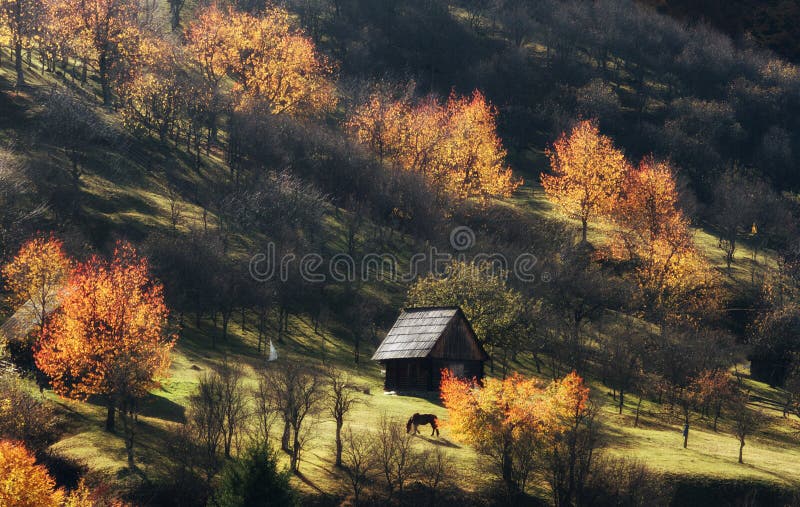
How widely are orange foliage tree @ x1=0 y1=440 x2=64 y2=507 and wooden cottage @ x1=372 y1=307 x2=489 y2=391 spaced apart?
30.6 meters

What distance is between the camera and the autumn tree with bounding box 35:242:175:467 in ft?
203

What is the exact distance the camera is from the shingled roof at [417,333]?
76.9m

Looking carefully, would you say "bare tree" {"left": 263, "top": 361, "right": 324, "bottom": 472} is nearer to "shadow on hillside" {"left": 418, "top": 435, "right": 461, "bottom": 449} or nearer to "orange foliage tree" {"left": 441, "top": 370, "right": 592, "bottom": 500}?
"shadow on hillside" {"left": 418, "top": 435, "right": 461, "bottom": 449}

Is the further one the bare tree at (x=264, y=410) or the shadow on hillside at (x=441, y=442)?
the shadow on hillside at (x=441, y=442)

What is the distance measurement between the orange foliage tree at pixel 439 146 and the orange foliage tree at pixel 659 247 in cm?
1699

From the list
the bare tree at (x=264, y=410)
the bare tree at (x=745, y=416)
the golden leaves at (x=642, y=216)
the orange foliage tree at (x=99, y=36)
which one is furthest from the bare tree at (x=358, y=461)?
the orange foliage tree at (x=99, y=36)

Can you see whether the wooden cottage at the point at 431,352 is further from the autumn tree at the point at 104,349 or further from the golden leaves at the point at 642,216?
the golden leaves at the point at 642,216

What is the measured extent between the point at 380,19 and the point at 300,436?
136022 mm

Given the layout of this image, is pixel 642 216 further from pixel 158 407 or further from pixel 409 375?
pixel 158 407

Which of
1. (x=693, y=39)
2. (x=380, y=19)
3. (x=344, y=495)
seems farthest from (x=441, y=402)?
(x=693, y=39)

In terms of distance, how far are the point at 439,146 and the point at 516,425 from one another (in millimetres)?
74055

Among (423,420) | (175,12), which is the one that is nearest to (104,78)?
(175,12)

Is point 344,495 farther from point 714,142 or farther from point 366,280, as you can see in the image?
point 714,142

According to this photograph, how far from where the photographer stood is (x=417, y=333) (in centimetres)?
7862
